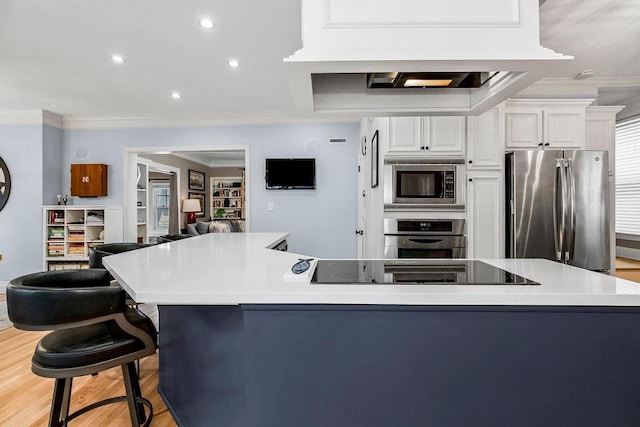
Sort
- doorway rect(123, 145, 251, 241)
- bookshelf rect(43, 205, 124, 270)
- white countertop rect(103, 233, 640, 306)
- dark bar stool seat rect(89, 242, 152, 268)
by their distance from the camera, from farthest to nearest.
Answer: doorway rect(123, 145, 251, 241)
bookshelf rect(43, 205, 124, 270)
dark bar stool seat rect(89, 242, 152, 268)
white countertop rect(103, 233, 640, 306)

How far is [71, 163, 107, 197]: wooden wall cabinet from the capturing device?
17.0ft

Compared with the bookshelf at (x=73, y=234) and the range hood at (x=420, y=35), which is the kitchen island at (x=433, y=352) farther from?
the bookshelf at (x=73, y=234)

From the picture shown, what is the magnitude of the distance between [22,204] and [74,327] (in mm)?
4845

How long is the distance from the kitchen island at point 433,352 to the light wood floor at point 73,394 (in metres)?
1.11

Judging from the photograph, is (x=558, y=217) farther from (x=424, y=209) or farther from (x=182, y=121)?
(x=182, y=121)

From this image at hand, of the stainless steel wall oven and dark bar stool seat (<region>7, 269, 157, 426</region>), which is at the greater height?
the stainless steel wall oven

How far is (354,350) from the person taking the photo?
1184 mm

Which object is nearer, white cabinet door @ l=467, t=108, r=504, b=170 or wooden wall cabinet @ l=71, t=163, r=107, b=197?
white cabinet door @ l=467, t=108, r=504, b=170

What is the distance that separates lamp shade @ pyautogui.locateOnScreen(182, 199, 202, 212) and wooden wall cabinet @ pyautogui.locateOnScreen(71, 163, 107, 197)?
347cm

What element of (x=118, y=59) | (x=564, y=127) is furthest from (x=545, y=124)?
(x=118, y=59)

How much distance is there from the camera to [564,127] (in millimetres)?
3471

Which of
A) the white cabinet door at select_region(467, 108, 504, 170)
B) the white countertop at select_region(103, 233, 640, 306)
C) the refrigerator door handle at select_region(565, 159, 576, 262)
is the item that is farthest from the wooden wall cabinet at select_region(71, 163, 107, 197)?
the refrigerator door handle at select_region(565, 159, 576, 262)

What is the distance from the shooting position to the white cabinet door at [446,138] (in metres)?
3.18

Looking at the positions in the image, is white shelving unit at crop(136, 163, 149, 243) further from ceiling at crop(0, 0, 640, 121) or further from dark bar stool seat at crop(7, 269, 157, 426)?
dark bar stool seat at crop(7, 269, 157, 426)
